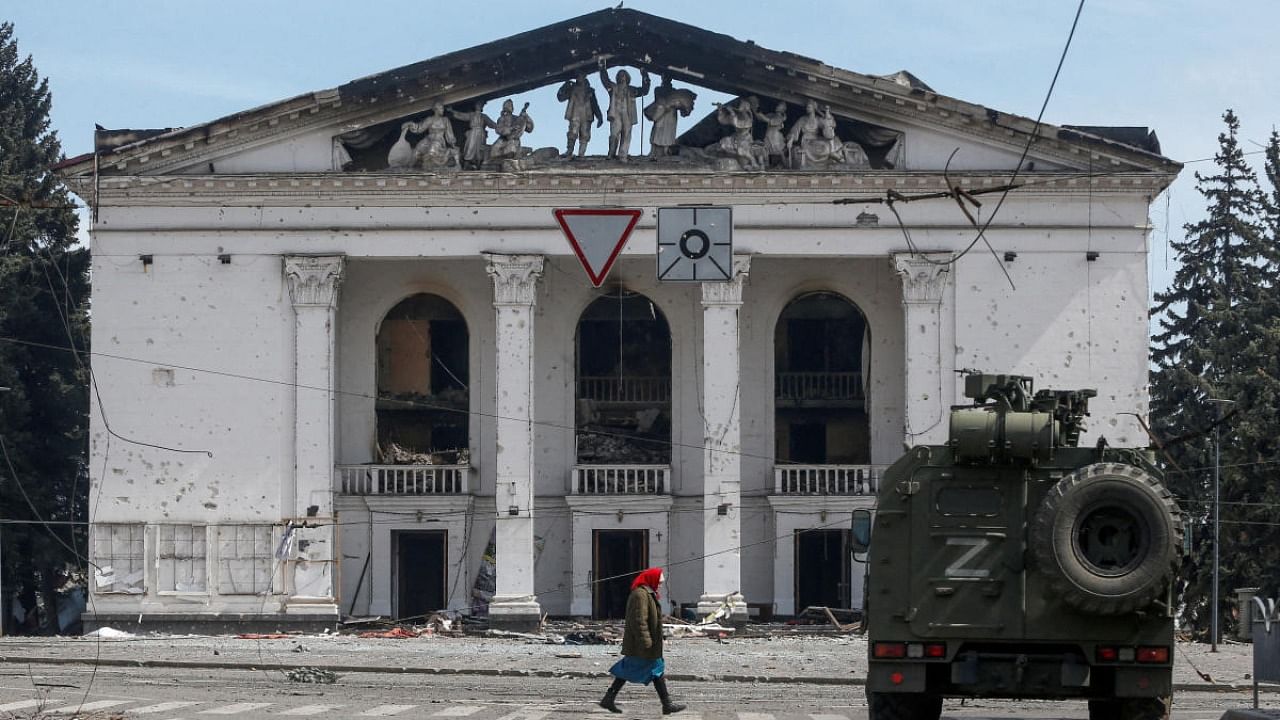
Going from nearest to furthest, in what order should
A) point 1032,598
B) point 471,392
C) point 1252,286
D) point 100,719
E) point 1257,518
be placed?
1. point 1032,598
2. point 100,719
3. point 471,392
4. point 1257,518
5. point 1252,286

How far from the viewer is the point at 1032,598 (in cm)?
1677

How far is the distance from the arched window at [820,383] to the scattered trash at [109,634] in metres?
13.3

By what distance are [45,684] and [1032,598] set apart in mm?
11625

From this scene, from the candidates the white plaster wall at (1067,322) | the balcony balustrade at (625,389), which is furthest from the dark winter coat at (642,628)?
the balcony balustrade at (625,389)

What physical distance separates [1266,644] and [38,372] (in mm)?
40796

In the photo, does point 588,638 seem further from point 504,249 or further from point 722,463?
point 504,249

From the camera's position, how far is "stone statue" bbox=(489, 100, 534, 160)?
4134 centimetres

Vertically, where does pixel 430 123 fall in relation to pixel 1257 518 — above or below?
above

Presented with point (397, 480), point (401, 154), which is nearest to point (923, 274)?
point (401, 154)

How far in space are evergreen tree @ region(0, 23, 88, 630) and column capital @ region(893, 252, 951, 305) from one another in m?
20.1

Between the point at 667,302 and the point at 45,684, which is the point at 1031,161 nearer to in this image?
the point at 667,302

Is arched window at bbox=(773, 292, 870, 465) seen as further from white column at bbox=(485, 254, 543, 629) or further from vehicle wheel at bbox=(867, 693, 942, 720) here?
vehicle wheel at bbox=(867, 693, 942, 720)

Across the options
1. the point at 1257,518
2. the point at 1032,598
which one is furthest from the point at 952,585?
the point at 1257,518

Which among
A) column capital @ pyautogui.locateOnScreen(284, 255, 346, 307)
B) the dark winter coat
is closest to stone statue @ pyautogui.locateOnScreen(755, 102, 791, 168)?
column capital @ pyautogui.locateOnScreen(284, 255, 346, 307)
